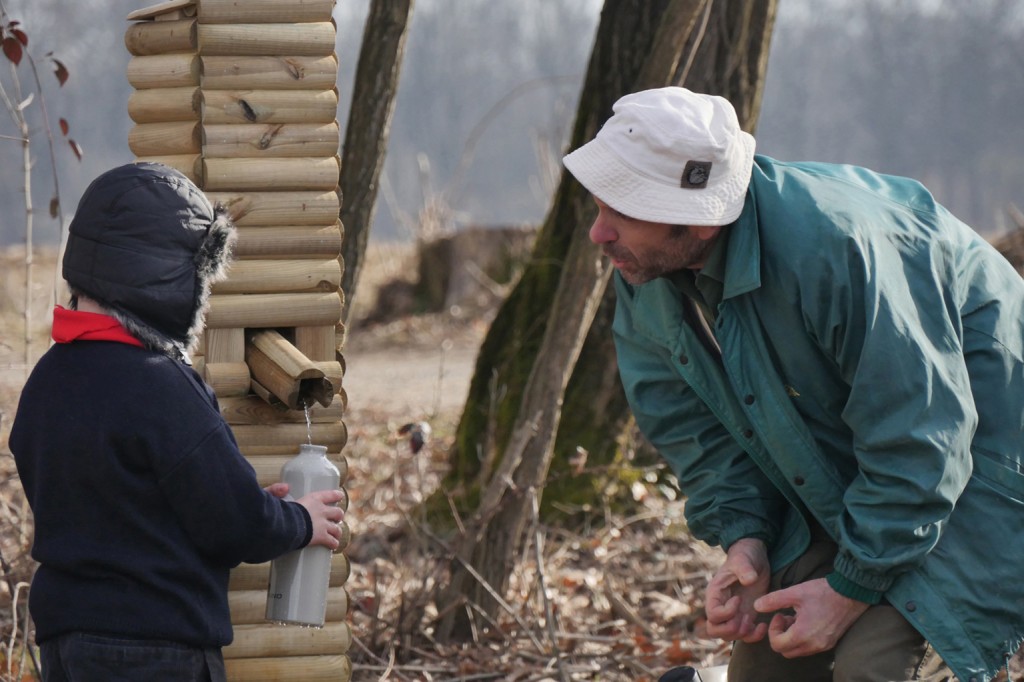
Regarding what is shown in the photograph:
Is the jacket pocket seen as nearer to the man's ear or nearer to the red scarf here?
the man's ear

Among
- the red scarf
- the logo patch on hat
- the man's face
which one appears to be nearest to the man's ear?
the man's face

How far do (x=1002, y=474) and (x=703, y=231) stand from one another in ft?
3.08

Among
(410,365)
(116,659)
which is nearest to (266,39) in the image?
(116,659)

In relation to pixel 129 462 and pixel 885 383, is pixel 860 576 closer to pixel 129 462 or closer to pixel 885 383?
pixel 885 383

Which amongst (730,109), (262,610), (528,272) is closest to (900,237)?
(730,109)

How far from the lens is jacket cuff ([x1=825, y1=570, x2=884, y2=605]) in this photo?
3035 mm

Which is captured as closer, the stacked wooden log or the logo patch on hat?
the logo patch on hat

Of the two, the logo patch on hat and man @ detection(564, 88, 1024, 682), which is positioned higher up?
the logo patch on hat

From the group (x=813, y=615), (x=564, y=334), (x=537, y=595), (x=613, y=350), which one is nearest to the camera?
(x=813, y=615)

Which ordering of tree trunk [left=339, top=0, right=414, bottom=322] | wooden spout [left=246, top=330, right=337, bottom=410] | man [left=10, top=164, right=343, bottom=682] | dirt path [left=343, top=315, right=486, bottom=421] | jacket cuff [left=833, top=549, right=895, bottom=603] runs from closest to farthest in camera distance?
man [left=10, top=164, right=343, bottom=682] < jacket cuff [left=833, top=549, right=895, bottom=603] < wooden spout [left=246, top=330, right=337, bottom=410] < tree trunk [left=339, top=0, right=414, bottom=322] < dirt path [left=343, top=315, right=486, bottom=421]

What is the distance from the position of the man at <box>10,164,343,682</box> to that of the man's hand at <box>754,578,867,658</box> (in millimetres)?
1267

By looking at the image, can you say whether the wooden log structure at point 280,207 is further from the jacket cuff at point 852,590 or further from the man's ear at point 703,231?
the jacket cuff at point 852,590

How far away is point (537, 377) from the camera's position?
4.69 meters

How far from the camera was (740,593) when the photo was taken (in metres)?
3.42
